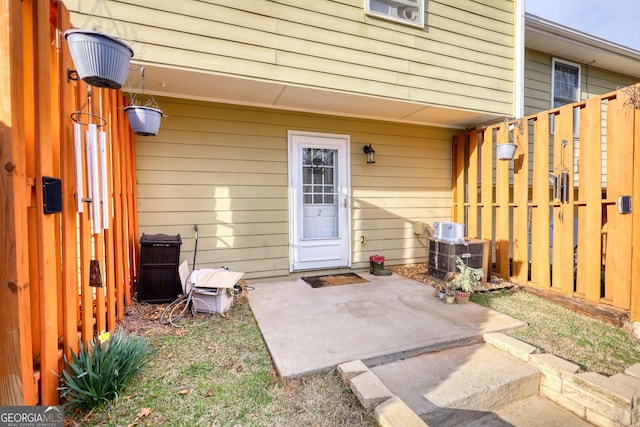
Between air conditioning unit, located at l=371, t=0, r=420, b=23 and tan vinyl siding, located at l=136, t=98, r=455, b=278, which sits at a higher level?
air conditioning unit, located at l=371, t=0, r=420, b=23

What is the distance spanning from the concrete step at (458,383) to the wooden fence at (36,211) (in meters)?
2.12

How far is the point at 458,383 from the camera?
7.13 ft

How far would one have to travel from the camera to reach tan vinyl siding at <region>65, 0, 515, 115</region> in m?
3.20

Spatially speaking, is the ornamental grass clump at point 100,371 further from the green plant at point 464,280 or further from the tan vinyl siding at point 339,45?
the green plant at point 464,280

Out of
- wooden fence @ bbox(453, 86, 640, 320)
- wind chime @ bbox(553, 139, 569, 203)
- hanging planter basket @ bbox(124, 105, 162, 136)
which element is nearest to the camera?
hanging planter basket @ bbox(124, 105, 162, 136)

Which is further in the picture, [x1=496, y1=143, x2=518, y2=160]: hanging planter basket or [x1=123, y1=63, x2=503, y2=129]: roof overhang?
[x1=496, y1=143, x2=518, y2=160]: hanging planter basket

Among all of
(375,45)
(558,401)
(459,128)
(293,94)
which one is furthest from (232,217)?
(459,128)

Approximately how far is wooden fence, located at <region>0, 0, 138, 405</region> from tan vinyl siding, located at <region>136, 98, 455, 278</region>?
1878 mm

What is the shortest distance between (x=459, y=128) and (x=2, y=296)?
649 cm

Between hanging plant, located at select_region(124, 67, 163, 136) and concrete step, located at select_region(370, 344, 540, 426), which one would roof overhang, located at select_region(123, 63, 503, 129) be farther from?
concrete step, located at select_region(370, 344, 540, 426)

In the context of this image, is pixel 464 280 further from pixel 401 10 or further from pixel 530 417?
pixel 401 10

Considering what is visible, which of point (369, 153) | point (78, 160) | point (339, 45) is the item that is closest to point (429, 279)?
point (369, 153)

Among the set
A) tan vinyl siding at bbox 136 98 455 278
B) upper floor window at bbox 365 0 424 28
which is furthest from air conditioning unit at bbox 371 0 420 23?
tan vinyl siding at bbox 136 98 455 278

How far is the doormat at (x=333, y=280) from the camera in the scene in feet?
14.8
